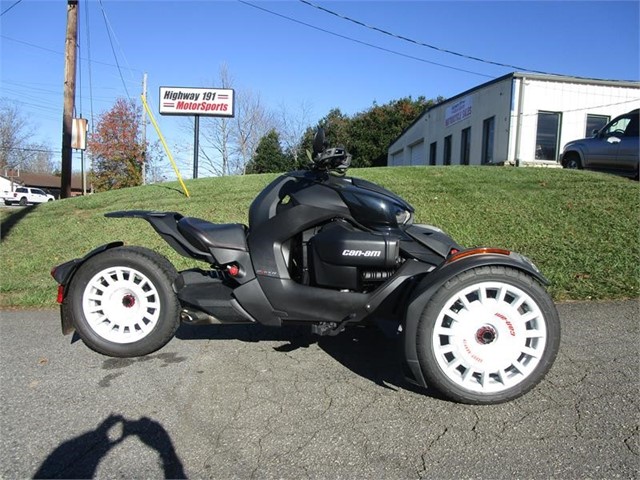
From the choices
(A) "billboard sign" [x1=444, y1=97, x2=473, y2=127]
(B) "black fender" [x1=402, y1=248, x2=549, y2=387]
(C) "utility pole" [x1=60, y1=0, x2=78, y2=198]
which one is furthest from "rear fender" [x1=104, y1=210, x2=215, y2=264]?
(A) "billboard sign" [x1=444, y1=97, x2=473, y2=127]

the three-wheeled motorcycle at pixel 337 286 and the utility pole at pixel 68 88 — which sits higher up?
the utility pole at pixel 68 88

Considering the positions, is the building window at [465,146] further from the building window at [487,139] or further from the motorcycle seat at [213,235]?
the motorcycle seat at [213,235]

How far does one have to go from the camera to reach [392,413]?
8.90 ft

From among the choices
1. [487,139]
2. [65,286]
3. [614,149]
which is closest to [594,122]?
[487,139]

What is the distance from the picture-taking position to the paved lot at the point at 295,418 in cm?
224

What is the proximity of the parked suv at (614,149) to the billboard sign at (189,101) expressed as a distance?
406 inches

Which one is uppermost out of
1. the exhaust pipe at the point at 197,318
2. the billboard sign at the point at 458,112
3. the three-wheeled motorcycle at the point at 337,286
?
the billboard sign at the point at 458,112

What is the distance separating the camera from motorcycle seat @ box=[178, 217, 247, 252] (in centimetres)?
348

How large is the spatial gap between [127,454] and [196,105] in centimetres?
1345

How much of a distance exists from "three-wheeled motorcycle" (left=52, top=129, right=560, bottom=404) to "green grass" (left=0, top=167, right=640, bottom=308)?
236 centimetres

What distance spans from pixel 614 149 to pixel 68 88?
1502 centimetres

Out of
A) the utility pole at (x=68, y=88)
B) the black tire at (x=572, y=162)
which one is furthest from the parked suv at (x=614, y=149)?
the utility pole at (x=68, y=88)

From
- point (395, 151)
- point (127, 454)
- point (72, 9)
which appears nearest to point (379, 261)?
point (127, 454)

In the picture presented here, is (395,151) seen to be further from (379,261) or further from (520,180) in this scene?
(379,261)
